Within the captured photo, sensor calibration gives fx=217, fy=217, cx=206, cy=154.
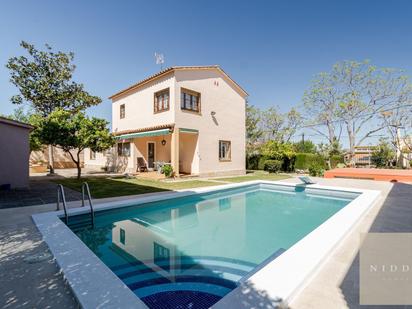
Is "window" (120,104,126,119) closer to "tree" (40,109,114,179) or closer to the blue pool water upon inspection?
"tree" (40,109,114,179)

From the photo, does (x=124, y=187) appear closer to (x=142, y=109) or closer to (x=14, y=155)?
(x=14, y=155)

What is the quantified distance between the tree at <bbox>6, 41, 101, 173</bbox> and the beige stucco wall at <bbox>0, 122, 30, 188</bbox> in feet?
36.2

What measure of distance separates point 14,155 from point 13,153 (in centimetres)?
15

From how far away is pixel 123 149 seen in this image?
29.8 meters

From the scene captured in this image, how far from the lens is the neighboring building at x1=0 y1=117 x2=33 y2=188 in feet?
49.5

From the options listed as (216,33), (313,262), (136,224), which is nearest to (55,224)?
(136,224)

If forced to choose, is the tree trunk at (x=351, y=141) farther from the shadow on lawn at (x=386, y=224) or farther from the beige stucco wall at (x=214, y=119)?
the shadow on lawn at (x=386, y=224)

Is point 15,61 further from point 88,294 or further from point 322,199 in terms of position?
point 322,199

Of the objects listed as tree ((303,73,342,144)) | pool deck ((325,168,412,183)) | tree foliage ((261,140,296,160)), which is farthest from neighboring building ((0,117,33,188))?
tree ((303,73,342,144))

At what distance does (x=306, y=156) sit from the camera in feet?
117

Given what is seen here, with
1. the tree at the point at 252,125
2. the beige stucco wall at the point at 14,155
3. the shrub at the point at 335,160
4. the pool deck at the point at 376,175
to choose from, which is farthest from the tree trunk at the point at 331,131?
the beige stucco wall at the point at 14,155

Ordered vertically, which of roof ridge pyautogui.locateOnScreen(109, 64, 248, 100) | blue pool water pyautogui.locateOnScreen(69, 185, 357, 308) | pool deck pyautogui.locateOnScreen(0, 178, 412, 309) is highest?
roof ridge pyautogui.locateOnScreen(109, 64, 248, 100)

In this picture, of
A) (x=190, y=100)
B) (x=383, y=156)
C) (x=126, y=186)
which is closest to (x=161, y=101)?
(x=190, y=100)

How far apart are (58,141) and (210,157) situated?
49.5ft
